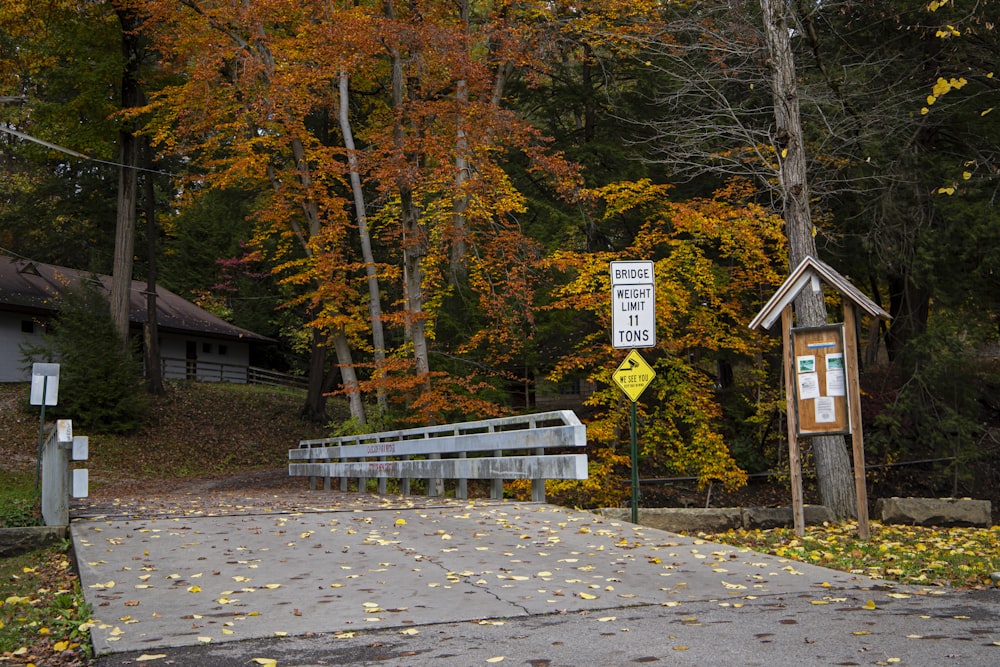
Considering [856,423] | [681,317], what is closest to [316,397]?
[681,317]

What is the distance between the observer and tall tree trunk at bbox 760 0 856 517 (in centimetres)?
1533

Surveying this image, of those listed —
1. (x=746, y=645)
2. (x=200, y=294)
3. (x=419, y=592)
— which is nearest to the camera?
(x=746, y=645)

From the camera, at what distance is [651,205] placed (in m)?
23.5

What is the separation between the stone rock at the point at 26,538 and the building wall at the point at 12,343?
29.8 meters

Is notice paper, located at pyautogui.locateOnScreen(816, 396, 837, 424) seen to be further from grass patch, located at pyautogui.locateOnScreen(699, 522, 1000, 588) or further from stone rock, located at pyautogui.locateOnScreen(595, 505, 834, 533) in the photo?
stone rock, located at pyautogui.locateOnScreen(595, 505, 834, 533)

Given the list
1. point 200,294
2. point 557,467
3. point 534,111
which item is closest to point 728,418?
point 534,111

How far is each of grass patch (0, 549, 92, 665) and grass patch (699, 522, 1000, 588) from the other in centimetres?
632

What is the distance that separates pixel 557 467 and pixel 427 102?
12543mm

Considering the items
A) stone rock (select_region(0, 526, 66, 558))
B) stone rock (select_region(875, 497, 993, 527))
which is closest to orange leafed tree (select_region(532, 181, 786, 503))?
stone rock (select_region(875, 497, 993, 527))

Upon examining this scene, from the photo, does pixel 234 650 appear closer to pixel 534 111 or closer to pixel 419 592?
pixel 419 592

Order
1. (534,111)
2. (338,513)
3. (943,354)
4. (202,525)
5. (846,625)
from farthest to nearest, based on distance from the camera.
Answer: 1. (534,111)
2. (943,354)
3. (338,513)
4. (202,525)
5. (846,625)

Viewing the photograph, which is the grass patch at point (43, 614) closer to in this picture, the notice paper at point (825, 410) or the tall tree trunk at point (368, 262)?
the notice paper at point (825, 410)

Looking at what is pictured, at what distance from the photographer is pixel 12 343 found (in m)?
38.2

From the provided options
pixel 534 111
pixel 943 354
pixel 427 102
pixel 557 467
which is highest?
pixel 534 111
